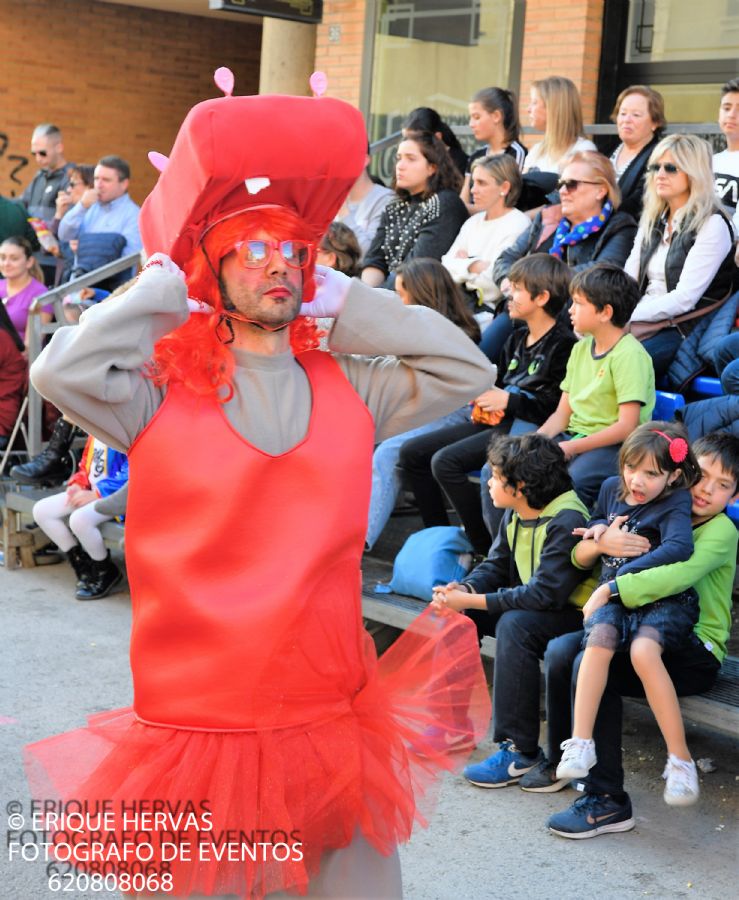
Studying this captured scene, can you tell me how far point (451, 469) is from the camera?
6129 mm

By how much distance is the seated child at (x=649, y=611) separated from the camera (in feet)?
14.6

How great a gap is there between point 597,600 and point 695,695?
49cm

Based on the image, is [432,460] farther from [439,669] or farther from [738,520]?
[439,669]

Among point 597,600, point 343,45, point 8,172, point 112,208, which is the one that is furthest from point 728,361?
point 8,172

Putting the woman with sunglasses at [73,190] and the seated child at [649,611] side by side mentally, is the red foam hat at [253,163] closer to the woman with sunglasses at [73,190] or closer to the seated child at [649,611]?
the seated child at [649,611]

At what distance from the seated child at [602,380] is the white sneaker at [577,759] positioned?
4.37 feet

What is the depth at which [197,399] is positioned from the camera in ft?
9.30

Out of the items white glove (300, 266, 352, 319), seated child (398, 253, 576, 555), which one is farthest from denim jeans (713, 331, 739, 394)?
white glove (300, 266, 352, 319)

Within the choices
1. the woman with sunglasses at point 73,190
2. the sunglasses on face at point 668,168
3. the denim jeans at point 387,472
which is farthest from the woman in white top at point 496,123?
the woman with sunglasses at point 73,190

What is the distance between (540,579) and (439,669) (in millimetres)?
1844

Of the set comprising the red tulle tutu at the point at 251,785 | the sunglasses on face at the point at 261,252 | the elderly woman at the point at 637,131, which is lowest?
the red tulle tutu at the point at 251,785

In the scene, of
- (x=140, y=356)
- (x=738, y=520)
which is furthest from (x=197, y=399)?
(x=738, y=520)

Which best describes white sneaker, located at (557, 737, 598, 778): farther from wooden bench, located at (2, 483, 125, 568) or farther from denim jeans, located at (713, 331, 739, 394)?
wooden bench, located at (2, 483, 125, 568)

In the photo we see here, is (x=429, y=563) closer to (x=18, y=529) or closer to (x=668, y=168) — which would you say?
(x=668, y=168)
